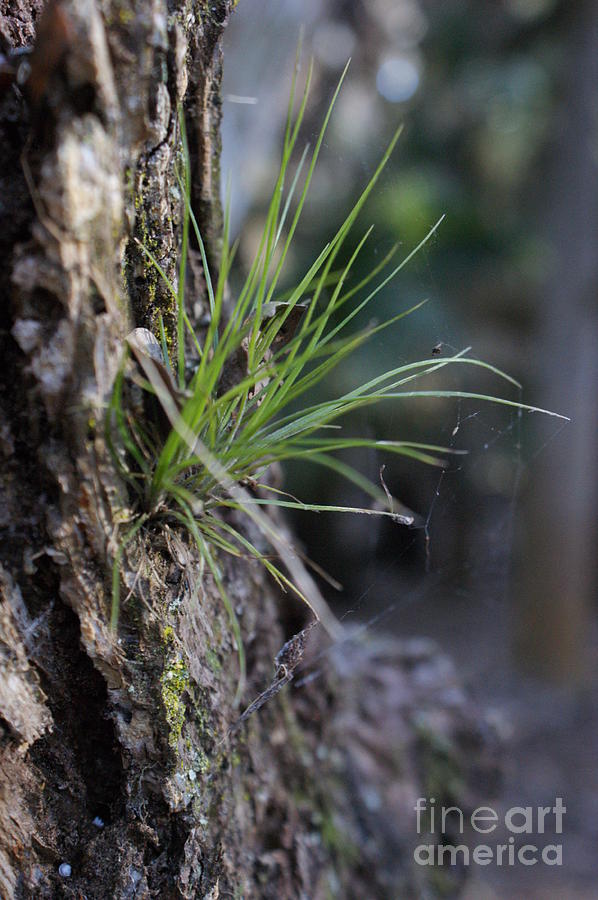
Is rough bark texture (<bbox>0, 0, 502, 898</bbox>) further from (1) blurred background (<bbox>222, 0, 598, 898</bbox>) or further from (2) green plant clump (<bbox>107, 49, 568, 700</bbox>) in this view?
(1) blurred background (<bbox>222, 0, 598, 898</bbox>)

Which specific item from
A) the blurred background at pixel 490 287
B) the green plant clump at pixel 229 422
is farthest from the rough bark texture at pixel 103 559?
the blurred background at pixel 490 287

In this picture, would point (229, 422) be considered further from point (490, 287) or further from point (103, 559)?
point (490, 287)

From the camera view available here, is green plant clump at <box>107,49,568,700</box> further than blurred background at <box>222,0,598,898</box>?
No

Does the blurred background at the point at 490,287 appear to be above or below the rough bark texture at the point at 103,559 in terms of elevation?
above

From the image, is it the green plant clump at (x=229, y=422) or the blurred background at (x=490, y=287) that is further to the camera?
the blurred background at (x=490, y=287)

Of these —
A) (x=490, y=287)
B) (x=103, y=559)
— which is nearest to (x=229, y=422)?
(x=103, y=559)

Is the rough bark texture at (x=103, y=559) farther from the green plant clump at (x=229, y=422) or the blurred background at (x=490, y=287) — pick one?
the blurred background at (x=490, y=287)

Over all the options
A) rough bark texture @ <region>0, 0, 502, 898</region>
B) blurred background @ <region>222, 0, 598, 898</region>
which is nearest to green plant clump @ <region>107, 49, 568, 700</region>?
rough bark texture @ <region>0, 0, 502, 898</region>
